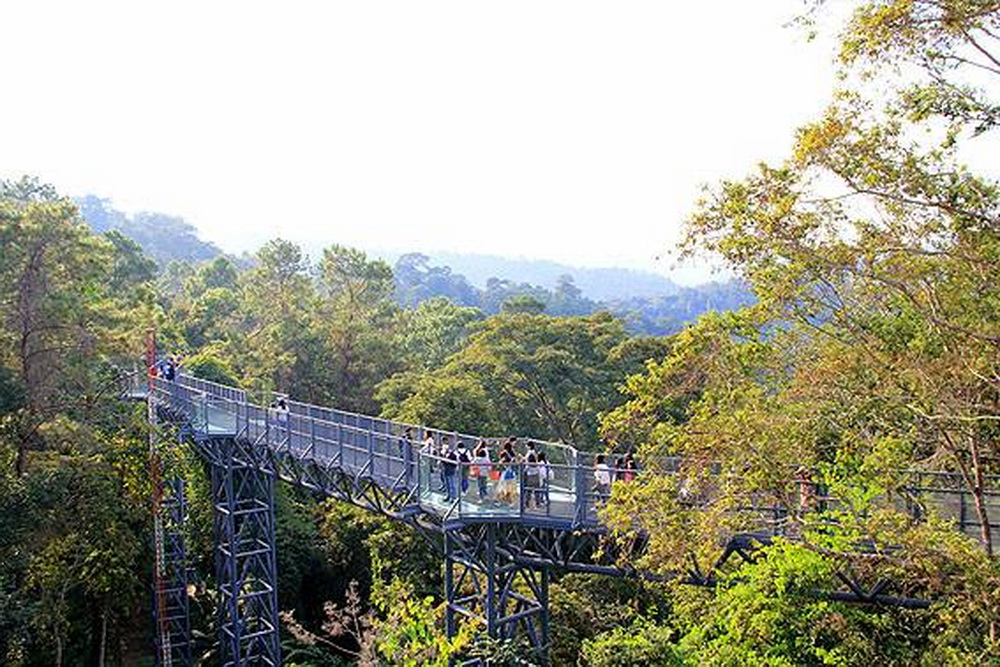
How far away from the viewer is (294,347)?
33.7 meters

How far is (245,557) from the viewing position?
20828 mm

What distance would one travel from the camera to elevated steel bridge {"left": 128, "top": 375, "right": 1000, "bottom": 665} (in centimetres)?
1297

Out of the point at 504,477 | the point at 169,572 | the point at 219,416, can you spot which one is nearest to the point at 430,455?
the point at 504,477

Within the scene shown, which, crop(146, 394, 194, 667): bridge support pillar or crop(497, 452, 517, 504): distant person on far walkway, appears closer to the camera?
crop(497, 452, 517, 504): distant person on far walkway

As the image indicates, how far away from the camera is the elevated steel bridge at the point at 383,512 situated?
13.0 meters

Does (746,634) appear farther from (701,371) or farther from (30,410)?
(30,410)

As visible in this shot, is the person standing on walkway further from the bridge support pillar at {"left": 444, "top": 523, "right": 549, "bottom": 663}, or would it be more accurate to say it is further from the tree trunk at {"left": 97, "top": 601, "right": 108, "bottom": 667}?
the tree trunk at {"left": 97, "top": 601, "right": 108, "bottom": 667}

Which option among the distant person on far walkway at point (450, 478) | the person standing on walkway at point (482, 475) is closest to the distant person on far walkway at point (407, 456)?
the distant person on far walkway at point (450, 478)

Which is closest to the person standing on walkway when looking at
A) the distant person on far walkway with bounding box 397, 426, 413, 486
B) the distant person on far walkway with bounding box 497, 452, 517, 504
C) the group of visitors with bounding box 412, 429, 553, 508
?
the group of visitors with bounding box 412, 429, 553, 508

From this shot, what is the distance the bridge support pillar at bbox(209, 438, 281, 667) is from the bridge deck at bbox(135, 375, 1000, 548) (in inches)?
56.8

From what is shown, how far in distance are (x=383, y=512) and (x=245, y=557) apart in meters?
7.00

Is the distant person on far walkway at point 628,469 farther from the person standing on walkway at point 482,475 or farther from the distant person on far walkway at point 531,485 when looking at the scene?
the person standing on walkway at point 482,475

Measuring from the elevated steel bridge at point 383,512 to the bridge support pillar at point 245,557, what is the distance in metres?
0.04

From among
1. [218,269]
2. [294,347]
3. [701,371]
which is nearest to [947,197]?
[701,371]
